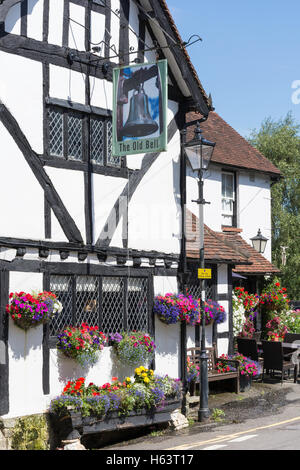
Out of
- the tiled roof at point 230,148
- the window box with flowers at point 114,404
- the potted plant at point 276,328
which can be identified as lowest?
the window box with flowers at point 114,404

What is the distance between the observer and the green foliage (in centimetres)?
959

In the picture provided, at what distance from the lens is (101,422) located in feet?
33.5

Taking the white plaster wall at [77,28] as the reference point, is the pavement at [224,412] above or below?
below

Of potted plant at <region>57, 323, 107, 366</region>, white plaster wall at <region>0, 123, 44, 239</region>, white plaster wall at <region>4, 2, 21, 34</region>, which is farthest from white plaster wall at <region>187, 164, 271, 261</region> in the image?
white plaster wall at <region>4, 2, 21, 34</region>

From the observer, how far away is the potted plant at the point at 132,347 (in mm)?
11172

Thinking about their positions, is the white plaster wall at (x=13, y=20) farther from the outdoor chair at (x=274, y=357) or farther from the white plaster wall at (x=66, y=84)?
the outdoor chair at (x=274, y=357)

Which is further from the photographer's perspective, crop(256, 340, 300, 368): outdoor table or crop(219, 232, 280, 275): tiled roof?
crop(219, 232, 280, 275): tiled roof

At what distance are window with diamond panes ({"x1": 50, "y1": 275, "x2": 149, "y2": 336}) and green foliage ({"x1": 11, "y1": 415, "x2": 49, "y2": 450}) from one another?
1.38 metres

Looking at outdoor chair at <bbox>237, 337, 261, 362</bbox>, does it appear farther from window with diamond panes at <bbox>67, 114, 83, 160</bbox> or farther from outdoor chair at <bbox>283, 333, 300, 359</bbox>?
window with diamond panes at <bbox>67, 114, 83, 160</bbox>

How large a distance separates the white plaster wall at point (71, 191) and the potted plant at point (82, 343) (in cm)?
149

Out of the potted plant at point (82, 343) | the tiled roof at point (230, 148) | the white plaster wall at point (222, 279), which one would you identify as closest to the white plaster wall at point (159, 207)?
the potted plant at point (82, 343)

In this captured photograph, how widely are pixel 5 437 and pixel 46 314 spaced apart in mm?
1834

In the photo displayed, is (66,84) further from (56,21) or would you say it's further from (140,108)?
(140,108)
